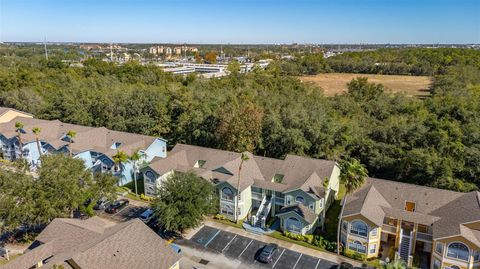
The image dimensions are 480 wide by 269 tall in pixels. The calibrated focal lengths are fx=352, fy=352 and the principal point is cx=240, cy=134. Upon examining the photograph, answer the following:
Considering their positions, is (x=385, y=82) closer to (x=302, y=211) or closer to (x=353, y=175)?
(x=302, y=211)

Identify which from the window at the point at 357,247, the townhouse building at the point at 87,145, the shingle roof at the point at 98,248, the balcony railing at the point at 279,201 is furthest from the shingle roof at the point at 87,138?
the window at the point at 357,247

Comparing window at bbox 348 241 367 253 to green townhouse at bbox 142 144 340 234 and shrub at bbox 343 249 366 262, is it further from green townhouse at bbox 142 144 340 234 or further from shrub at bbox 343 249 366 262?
green townhouse at bbox 142 144 340 234

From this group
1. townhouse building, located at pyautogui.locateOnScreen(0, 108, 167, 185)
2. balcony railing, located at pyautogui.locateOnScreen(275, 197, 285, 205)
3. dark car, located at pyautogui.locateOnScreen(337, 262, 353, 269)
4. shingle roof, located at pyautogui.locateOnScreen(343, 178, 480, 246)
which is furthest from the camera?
townhouse building, located at pyautogui.locateOnScreen(0, 108, 167, 185)

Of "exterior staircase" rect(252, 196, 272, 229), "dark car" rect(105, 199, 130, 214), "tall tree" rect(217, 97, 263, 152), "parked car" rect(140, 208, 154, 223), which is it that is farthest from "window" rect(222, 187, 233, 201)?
"dark car" rect(105, 199, 130, 214)

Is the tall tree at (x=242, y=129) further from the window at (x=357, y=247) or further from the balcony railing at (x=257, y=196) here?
the window at (x=357, y=247)

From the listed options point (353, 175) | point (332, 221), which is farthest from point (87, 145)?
point (353, 175)

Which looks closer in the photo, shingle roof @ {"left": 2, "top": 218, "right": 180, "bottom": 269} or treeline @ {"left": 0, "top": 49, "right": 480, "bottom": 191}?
shingle roof @ {"left": 2, "top": 218, "right": 180, "bottom": 269}

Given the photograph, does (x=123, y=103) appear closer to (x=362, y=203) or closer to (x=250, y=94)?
(x=250, y=94)
